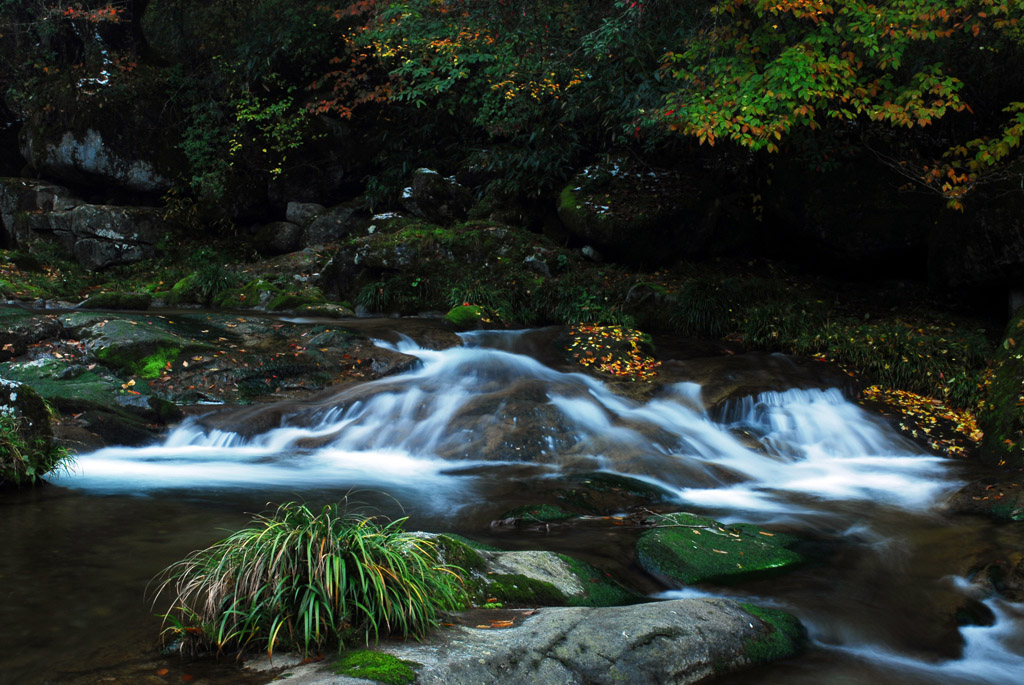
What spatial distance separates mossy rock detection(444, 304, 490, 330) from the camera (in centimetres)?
1299

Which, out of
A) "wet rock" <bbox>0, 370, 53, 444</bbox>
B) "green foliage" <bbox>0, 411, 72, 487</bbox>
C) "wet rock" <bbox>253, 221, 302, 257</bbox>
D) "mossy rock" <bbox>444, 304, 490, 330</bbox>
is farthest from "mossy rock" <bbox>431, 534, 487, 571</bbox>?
"wet rock" <bbox>253, 221, 302, 257</bbox>

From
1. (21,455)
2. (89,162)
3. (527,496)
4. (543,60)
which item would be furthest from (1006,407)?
(89,162)

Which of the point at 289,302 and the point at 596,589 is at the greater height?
the point at 289,302

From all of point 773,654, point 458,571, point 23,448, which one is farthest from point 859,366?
point 23,448

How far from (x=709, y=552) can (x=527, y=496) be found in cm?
204

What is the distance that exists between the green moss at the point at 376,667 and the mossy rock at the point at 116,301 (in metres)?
12.6

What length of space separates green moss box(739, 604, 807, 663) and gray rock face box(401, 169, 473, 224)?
1358 centimetres

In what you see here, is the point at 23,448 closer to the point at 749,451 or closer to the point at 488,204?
the point at 749,451

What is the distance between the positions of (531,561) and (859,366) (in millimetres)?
7958

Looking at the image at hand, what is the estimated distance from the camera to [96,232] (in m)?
17.9

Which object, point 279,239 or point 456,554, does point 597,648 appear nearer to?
point 456,554

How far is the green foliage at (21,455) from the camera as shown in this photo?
6.00m

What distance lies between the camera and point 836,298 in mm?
13625

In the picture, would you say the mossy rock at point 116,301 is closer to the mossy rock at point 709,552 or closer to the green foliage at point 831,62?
the green foliage at point 831,62
